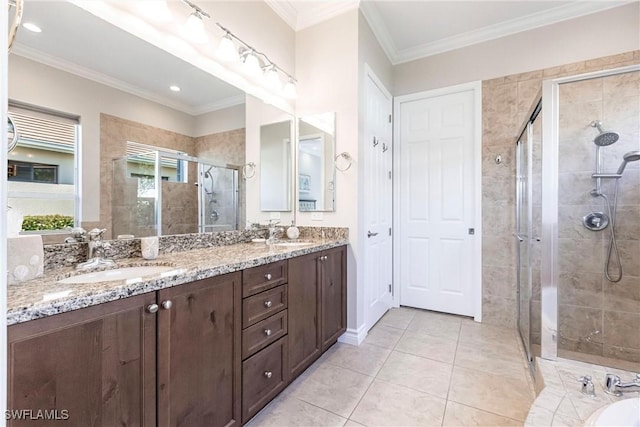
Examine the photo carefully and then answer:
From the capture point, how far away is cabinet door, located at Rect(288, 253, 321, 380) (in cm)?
172

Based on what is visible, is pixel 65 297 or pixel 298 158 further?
pixel 298 158

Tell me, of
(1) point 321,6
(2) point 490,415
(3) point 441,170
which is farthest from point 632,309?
(1) point 321,6

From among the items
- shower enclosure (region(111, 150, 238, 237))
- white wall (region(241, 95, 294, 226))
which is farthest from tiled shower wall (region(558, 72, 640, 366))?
shower enclosure (region(111, 150, 238, 237))

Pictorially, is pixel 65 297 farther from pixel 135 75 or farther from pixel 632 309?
pixel 632 309

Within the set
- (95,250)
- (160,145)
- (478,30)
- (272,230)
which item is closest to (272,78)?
(160,145)

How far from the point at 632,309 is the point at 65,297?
334 cm

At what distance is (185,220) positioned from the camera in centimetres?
176

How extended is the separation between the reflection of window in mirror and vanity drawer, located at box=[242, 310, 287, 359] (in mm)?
951

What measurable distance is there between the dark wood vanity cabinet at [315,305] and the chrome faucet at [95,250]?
0.92m

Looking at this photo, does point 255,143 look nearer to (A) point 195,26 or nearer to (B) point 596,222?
(A) point 195,26

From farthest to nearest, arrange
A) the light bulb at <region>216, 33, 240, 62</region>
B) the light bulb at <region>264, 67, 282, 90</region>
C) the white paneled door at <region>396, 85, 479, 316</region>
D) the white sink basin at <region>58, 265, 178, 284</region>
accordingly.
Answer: the white paneled door at <region>396, 85, 479, 316</region> → the light bulb at <region>264, 67, 282, 90</region> → the light bulb at <region>216, 33, 240, 62</region> → the white sink basin at <region>58, 265, 178, 284</region>

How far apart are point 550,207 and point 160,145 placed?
2282 millimetres

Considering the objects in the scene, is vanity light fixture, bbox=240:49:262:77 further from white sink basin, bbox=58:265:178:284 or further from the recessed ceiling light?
white sink basin, bbox=58:265:178:284

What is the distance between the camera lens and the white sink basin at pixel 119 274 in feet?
3.66
